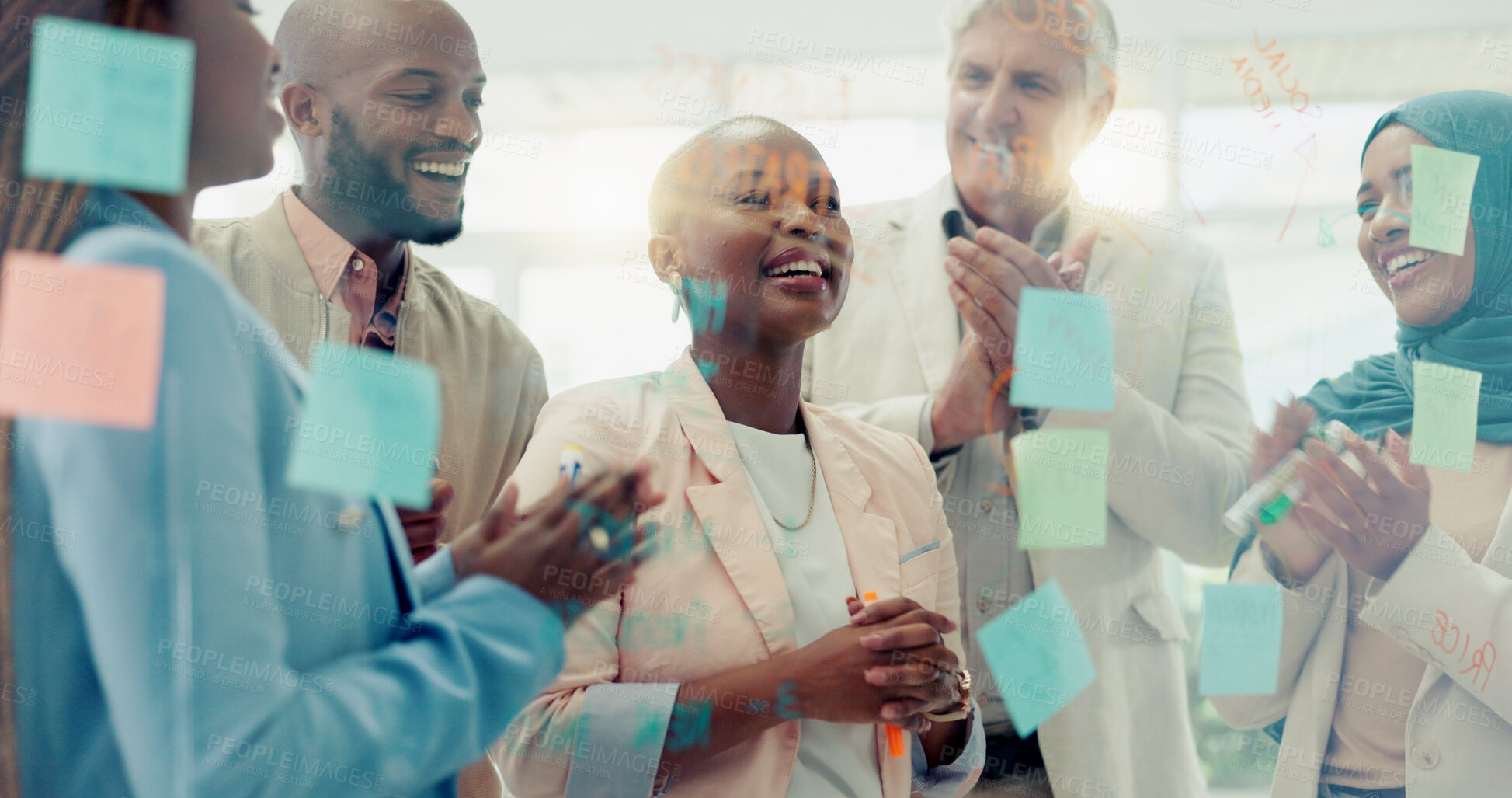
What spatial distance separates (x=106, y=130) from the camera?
0.91m

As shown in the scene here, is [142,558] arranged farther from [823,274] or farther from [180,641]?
[823,274]

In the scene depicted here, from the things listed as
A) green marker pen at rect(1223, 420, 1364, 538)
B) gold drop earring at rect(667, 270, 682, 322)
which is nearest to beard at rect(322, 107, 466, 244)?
gold drop earring at rect(667, 270, 682, 322)

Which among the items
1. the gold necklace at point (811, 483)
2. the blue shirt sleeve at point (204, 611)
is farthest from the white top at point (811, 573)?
the blue shirt sleeve at point (204, 611)

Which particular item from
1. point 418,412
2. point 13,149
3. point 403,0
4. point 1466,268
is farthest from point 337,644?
→ point 1466,268

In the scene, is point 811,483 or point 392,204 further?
point 392,204

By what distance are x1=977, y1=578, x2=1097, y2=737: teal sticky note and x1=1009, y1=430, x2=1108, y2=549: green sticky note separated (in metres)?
0.07

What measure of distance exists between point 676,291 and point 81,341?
25.7 inches

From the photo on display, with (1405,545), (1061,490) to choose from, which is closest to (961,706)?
(1061,490)

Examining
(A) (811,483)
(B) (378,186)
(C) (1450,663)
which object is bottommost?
(C) (1450,663)

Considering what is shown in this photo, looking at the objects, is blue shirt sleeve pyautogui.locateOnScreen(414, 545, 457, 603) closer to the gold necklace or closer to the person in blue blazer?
the person in blue blazer

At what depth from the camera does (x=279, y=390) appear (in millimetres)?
642

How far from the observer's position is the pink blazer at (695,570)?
0.97m

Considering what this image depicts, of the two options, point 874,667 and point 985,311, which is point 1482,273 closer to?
point 985,311

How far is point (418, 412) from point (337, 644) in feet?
2.03
